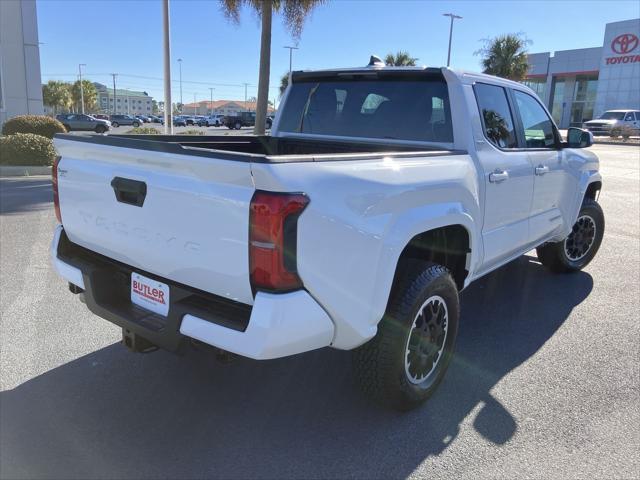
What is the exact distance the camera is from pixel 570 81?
5612cm

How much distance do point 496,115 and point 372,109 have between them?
0.92 meters

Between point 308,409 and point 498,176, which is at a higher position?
point 498,176

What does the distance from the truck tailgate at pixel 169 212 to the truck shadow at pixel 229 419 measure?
2.87 feet

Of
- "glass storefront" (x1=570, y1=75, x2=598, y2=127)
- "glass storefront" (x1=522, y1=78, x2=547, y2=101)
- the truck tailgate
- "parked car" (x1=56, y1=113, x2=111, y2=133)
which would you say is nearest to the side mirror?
the truck tailgate

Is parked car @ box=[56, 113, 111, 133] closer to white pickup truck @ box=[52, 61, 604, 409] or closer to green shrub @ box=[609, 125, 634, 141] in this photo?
green shrub @ box=[609, 125, 634, 141]

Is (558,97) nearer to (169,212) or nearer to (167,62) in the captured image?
(167,62)

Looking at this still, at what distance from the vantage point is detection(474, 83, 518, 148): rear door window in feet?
12.4

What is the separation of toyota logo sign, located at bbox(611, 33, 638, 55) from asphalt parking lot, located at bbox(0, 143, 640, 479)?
50926 millimetres

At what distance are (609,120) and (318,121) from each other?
39.1 m

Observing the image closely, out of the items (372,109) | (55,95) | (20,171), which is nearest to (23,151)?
(20,171)

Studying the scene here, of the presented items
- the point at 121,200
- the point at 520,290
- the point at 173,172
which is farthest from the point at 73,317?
the point at 520,290

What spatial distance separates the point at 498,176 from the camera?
3.62m

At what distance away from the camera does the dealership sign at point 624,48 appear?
4562 cm

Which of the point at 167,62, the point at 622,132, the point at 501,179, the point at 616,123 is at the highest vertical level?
the point at 167,62
